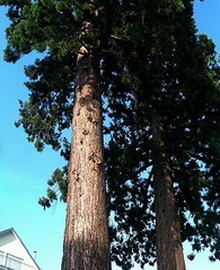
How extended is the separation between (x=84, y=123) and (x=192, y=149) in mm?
3853

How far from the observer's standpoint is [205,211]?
7.61m

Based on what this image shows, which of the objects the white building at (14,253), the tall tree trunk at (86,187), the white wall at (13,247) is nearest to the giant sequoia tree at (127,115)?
the tall tree trunk at (86,187)

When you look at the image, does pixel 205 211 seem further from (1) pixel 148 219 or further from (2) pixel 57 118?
(2) pixel 57 118

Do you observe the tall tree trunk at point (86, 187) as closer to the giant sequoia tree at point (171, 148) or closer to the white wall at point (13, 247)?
the giant sequoia tree at point (171, 148)

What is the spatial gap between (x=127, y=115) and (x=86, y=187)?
443 cm

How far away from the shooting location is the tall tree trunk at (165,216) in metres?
5.72

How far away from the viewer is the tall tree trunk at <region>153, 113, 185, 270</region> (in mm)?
5723

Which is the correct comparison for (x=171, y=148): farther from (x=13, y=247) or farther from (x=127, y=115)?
(x=13, y=247)

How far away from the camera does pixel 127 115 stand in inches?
314

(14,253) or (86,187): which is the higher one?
(14,253)

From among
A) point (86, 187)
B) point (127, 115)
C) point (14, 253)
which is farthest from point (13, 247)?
point (86, 187)

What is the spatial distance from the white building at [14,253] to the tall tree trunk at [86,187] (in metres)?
10.5

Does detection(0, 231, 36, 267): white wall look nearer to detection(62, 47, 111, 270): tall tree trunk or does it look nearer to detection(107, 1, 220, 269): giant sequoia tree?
detection(107, 1, 220, 269): giant sequoia tree

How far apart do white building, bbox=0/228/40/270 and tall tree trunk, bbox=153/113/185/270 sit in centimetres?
888
